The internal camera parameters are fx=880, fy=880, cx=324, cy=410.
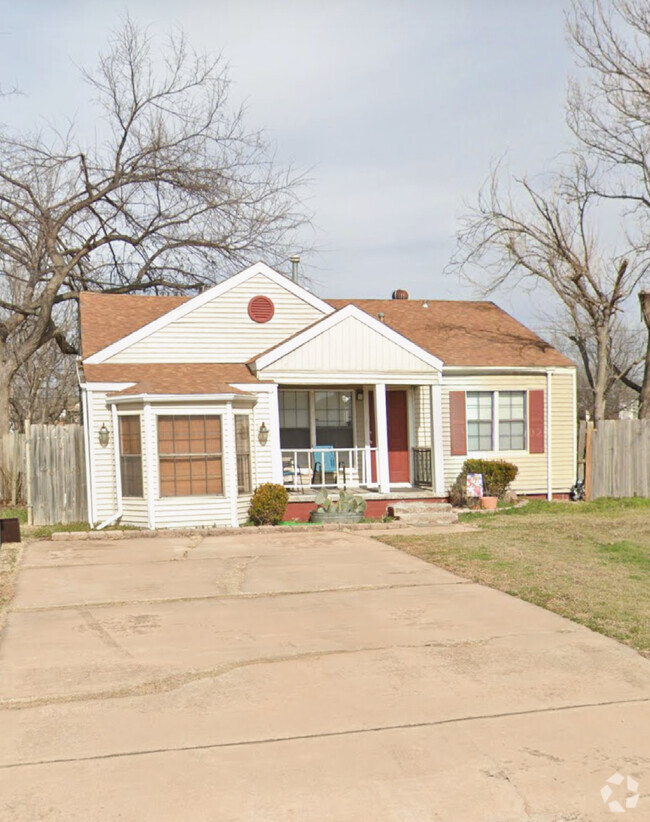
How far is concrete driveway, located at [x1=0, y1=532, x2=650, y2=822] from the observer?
14.8 feet

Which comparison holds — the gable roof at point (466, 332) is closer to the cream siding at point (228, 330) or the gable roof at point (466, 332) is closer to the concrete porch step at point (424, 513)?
the cream siding at point (228, 330)

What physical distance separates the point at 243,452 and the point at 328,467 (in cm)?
290

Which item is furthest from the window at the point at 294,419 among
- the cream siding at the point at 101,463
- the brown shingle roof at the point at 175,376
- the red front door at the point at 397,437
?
the cream siding at the point at 101,463

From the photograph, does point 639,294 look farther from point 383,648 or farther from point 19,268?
point 19,268

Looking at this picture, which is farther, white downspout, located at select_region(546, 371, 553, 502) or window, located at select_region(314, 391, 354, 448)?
white downspout, located at select_region(546, 371, 553, 502)

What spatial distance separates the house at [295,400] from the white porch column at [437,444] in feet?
0.10

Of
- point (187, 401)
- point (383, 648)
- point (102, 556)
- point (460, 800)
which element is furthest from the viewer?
point (187, 401)

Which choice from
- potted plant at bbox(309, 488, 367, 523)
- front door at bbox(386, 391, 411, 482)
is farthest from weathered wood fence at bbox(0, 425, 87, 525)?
front door at bbox(386, 391, 411, 482)

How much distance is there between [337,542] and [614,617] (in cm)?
617

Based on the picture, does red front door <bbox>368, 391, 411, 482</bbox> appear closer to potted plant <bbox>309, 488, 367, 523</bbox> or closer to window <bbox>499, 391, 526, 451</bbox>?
window <bbox>499, 391, 526, 451</bbox>

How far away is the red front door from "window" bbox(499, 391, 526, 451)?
2154 mm

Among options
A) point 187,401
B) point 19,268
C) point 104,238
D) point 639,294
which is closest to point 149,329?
point 187,401

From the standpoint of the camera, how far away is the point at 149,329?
1750 centimetres

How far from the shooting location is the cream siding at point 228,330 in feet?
57.8
